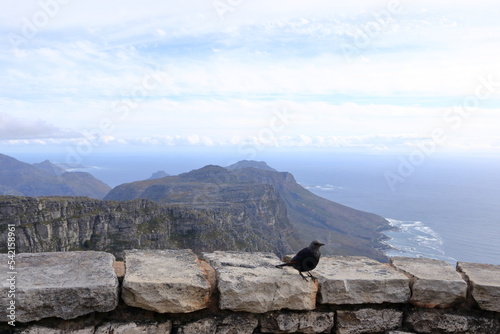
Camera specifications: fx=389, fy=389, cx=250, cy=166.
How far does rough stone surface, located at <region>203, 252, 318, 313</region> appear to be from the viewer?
4.18 meters

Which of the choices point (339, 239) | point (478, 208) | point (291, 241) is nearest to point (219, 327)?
point (291, 241)

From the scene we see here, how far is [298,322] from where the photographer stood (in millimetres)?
4328

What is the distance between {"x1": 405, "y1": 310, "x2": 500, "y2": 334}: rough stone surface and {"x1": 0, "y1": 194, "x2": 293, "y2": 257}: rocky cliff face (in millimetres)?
85756

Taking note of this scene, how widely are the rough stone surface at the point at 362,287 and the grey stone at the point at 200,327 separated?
1.26 metres

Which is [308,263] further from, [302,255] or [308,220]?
[308,220]

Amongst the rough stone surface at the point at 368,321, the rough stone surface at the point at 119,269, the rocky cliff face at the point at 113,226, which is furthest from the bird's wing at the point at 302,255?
the rocky cliff face at the point at 113,226

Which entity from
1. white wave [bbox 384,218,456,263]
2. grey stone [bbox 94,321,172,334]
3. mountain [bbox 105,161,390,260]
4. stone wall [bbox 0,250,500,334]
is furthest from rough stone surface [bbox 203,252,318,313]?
mountain [bbox 105,161,390,260]

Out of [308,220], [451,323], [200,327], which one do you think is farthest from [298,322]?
[308,220]

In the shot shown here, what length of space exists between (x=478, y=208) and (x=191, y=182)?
140 meters

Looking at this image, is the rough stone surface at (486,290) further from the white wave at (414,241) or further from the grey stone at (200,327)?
the white wave at (414,241)

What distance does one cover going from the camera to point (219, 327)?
4152mm

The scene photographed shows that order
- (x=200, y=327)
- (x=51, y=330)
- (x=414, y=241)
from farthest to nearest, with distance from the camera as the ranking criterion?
1. (x=414, y=241)
2. (x=200, y=327)
3. (x=51, y=330)

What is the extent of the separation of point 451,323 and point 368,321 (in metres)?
0.97

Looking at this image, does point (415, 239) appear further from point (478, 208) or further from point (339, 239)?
point (478, 208)
